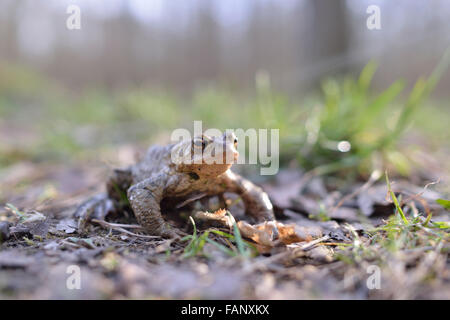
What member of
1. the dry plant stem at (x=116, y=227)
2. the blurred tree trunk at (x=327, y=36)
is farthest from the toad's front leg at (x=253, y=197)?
the blurred tree trunk at (x=327, y=36)

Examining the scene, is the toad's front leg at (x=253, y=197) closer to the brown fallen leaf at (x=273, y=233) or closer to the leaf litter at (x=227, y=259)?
the leaf litter at (x=227, y=259)

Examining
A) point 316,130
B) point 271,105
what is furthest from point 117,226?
point 271,105

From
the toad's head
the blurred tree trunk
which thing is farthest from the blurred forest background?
the toad's head

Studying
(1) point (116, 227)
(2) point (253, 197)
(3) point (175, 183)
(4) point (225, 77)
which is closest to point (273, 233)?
(2) point (253, 197)

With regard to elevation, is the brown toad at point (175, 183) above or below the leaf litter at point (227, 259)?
above

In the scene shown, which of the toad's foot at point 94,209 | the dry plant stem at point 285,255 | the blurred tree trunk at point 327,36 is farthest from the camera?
the blurred tree trunk at point 327,36

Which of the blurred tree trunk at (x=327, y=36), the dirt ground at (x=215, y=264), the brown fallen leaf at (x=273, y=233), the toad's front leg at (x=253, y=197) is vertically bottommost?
the dirt ground at (x=215, y=264)
